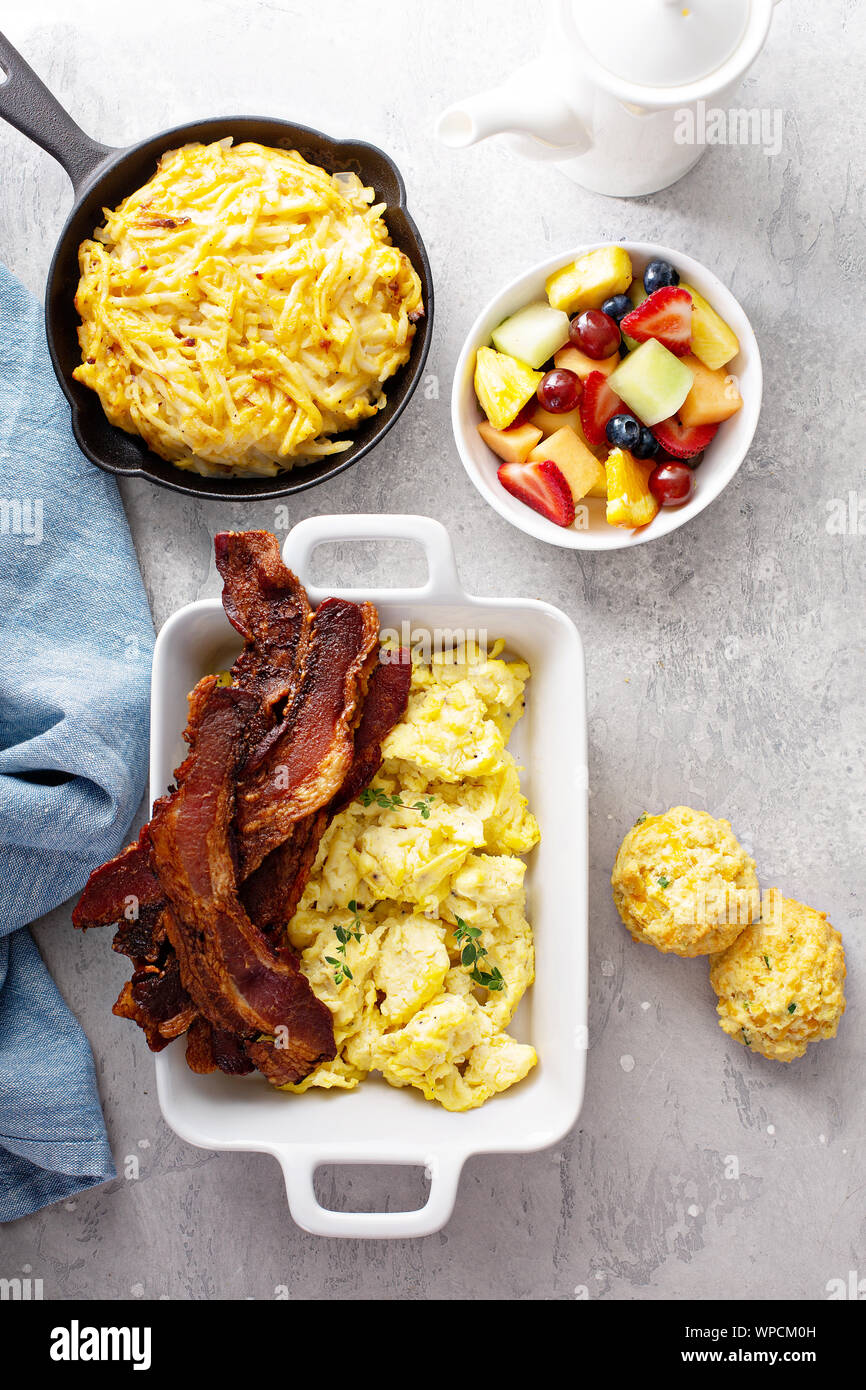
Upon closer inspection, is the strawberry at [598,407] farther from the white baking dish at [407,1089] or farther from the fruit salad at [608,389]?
the white baking dish at [407,1089]

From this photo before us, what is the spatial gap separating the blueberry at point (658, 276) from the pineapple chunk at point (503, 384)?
325mm

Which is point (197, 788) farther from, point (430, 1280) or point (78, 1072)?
point (430, 1280)

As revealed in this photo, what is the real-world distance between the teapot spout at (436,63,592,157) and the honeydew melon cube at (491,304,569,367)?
356mm

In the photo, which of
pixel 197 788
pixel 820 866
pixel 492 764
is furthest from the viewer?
pixel 820 866

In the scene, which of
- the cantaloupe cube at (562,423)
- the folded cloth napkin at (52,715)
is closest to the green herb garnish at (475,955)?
the folded cloth napkin at (52,715)

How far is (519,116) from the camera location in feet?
7.16

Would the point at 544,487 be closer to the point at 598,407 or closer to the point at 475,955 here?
the point at 598,407

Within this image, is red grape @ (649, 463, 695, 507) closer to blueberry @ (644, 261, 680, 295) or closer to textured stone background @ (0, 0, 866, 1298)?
textured stone background @ (0, 0, 866, 1298)

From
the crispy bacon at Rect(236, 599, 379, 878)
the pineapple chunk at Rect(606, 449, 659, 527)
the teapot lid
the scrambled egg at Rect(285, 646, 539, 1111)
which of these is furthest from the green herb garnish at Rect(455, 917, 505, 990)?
the teapot lid

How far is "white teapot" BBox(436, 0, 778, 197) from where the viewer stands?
6.77 feet

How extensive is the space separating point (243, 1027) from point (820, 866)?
151cm

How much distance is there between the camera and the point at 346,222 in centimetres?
238

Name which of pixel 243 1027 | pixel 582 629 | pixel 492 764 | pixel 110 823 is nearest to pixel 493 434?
pixel 582 629

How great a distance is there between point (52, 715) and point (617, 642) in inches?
56.3
